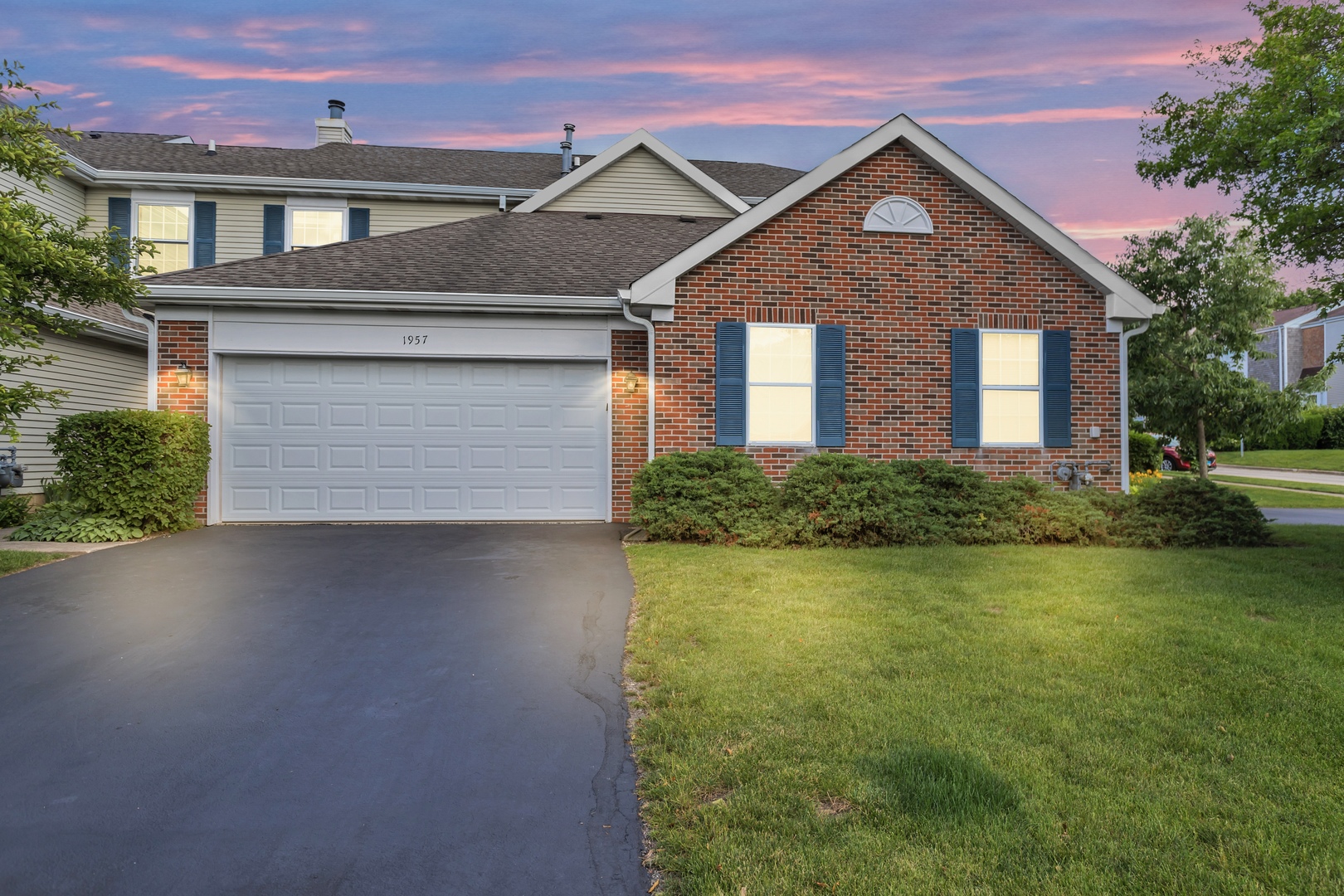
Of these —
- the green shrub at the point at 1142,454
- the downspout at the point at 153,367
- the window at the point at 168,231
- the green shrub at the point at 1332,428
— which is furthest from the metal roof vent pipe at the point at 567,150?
the green shrub at the point at 1332,428

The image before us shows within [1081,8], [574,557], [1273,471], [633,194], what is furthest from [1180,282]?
[1273,471]

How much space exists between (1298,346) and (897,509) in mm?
51134

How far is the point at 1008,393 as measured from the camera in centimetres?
1094

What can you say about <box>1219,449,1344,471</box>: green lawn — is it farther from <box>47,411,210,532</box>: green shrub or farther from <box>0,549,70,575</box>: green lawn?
<box>0,549,70,575</box>: green lawn

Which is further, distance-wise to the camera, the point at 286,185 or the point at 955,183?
the point at 286,185

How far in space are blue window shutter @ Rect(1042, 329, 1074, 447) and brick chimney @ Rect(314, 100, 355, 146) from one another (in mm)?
17659

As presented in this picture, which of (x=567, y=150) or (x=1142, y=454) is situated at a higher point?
(x=567, y=150)

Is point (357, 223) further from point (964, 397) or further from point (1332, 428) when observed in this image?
point (1332, 428)

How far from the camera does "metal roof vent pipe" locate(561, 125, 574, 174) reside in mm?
18719

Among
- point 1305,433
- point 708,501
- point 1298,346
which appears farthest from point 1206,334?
point 1298,346

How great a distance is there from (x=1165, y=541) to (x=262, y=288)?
1204 cm

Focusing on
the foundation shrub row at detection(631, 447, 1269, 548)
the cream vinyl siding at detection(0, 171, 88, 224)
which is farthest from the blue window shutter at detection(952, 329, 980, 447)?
the cream vinyl siding at detection(0, 171, 88, 224)

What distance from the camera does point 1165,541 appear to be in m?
9.23

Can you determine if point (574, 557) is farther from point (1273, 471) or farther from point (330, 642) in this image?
point (1273, 471)
